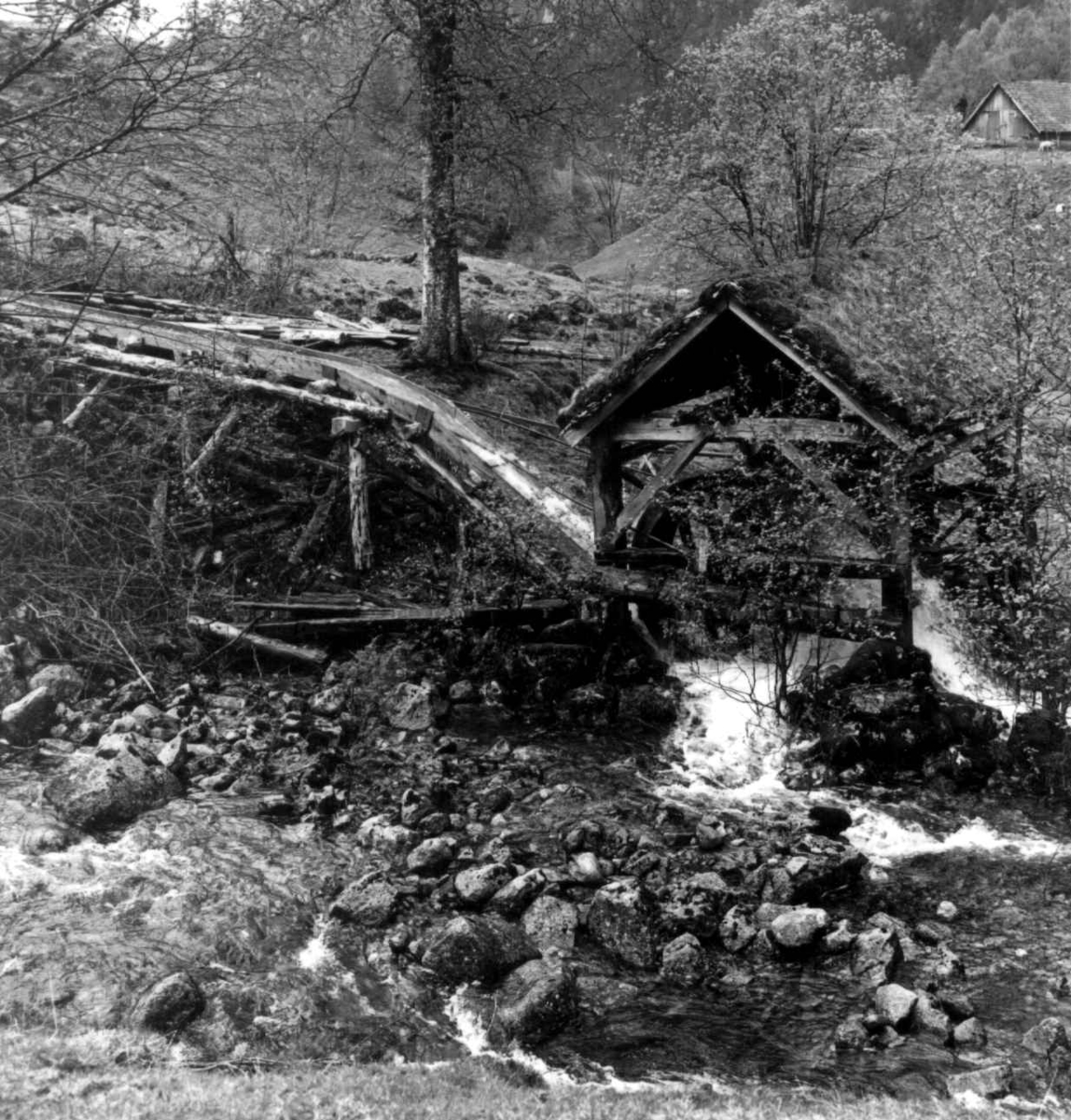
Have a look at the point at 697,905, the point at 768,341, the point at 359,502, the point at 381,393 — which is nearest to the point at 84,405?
the point at 381,393

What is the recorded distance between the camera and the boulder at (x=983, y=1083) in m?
5.37

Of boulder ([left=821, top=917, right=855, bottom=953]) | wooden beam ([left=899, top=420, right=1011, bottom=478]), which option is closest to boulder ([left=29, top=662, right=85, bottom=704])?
boulder ([left=821, top=917, right=855, bottom=953])

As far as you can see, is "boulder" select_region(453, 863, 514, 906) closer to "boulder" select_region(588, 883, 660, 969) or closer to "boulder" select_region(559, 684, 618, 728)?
"boulder" select_region(588, 883, 660, 969)

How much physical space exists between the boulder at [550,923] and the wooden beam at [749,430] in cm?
502

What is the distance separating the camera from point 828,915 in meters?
7.16

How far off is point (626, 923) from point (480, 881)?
3.69ft

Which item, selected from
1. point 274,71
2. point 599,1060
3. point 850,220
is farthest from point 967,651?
point 850,220

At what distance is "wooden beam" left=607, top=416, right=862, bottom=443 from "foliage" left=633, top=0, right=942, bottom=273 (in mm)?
12127

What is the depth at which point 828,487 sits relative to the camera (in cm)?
975

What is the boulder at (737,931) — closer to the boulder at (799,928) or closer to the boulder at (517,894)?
the boulder at (799,928)

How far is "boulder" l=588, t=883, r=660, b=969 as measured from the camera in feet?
22.3

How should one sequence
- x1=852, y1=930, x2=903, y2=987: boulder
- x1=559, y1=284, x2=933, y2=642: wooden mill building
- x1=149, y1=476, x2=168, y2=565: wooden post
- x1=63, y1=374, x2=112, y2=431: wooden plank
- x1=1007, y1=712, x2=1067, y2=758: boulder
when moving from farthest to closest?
x1=63, y1=374, x2=112, y2=431: wooden plank
x1=149, y1=476, x2=168, y2=565: wooden post
x1=559, y1=284, x2=933, y2=642: wooden mill building
x1=1007, y1=712, x2=1067, y2=758: boulder
x1=852, y1=930, x2=903, y2=987: boulder

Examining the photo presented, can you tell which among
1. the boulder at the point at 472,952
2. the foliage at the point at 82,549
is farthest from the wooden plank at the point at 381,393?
the boulder at the point at 472,952

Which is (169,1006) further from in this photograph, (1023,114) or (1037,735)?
(1023,114)
